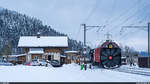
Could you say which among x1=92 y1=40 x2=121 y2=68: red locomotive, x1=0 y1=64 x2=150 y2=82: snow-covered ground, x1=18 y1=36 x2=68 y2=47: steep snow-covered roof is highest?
x1=18 y1=36 x2=68 y2=47: steep snow-covered roof

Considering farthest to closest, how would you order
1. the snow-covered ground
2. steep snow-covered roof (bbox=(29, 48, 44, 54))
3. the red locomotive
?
steep snow-covered roof (bbox=(29, 48, 44, 54)) → the red locomotive → the snow-covered ground

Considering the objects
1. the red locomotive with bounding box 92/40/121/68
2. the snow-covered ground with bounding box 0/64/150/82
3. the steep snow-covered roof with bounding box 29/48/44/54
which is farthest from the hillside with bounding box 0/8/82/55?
the snow-covered ground with bounding box 0/64/150/82

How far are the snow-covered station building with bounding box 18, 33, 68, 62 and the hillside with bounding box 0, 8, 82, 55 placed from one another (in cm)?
8429

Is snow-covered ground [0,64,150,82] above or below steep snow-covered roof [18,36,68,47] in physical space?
below

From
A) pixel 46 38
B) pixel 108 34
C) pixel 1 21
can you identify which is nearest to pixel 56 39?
pixel 46 38

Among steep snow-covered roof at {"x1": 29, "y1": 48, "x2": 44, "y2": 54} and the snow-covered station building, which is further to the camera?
the snow-covered station building

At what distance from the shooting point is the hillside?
15135 cm

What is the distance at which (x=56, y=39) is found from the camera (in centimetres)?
5934

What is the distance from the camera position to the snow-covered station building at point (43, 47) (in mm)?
54347

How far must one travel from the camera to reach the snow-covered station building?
2140 inches

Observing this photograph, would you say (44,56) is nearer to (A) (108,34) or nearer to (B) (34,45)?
(B) (34,45)

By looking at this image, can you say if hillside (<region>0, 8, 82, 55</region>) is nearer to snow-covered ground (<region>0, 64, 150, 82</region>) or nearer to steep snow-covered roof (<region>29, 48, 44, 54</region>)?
steep snow-covered roof (<region>29, 48, 44, 54</region>)

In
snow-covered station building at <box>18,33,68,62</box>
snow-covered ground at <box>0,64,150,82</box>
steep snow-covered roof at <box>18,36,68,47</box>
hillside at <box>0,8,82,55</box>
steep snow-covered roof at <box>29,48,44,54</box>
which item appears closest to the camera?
snow-covered ground at <box>0,64,150,82</box>

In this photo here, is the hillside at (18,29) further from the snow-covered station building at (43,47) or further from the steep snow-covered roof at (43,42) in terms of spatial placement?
the snow-covered station building at (43,47)
